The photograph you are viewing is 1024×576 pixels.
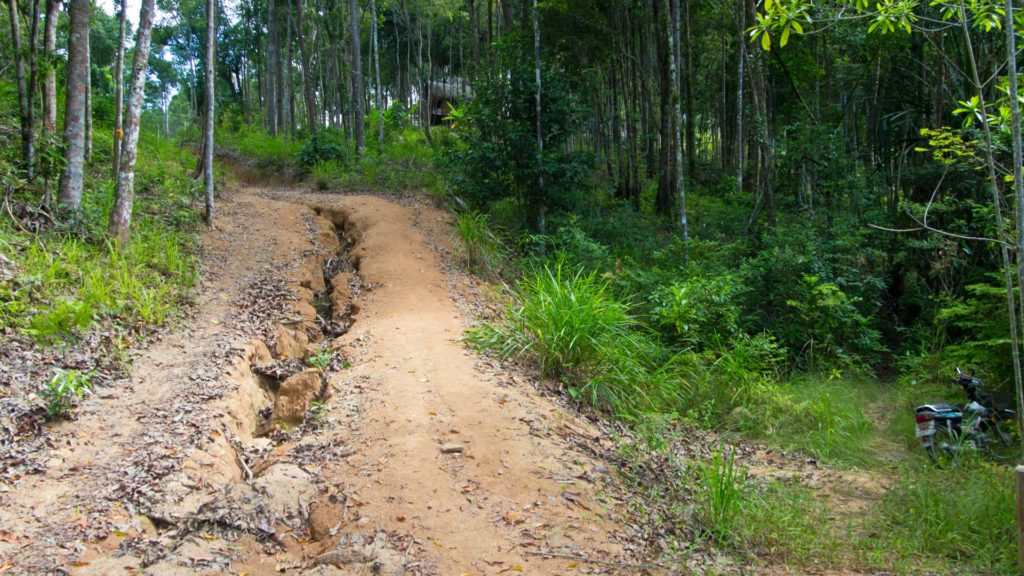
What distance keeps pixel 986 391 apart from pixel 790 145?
6049mm

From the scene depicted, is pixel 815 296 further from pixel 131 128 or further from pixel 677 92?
pixel 131 128

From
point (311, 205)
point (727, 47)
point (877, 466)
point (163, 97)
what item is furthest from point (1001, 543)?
point (163, 97)

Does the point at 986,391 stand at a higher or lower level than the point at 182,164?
lower

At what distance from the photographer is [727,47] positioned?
70.3 ft

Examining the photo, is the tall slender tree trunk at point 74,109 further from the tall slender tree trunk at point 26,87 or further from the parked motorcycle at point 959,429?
the parked motorcycle at point 959,429

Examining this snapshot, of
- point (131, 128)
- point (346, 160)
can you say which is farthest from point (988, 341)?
point (346, 160)

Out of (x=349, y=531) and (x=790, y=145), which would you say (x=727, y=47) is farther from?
(x=349, y=531)

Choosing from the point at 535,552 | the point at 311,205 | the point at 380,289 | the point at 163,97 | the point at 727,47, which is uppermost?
the point at 163,97

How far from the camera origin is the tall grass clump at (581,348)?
240 inches

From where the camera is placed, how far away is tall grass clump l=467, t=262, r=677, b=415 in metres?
6.10

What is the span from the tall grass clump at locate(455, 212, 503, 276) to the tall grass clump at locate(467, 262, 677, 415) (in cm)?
348

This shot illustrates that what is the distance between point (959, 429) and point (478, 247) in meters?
6.67

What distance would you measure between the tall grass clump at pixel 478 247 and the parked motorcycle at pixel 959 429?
19.9 feet

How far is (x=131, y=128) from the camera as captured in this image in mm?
7695
